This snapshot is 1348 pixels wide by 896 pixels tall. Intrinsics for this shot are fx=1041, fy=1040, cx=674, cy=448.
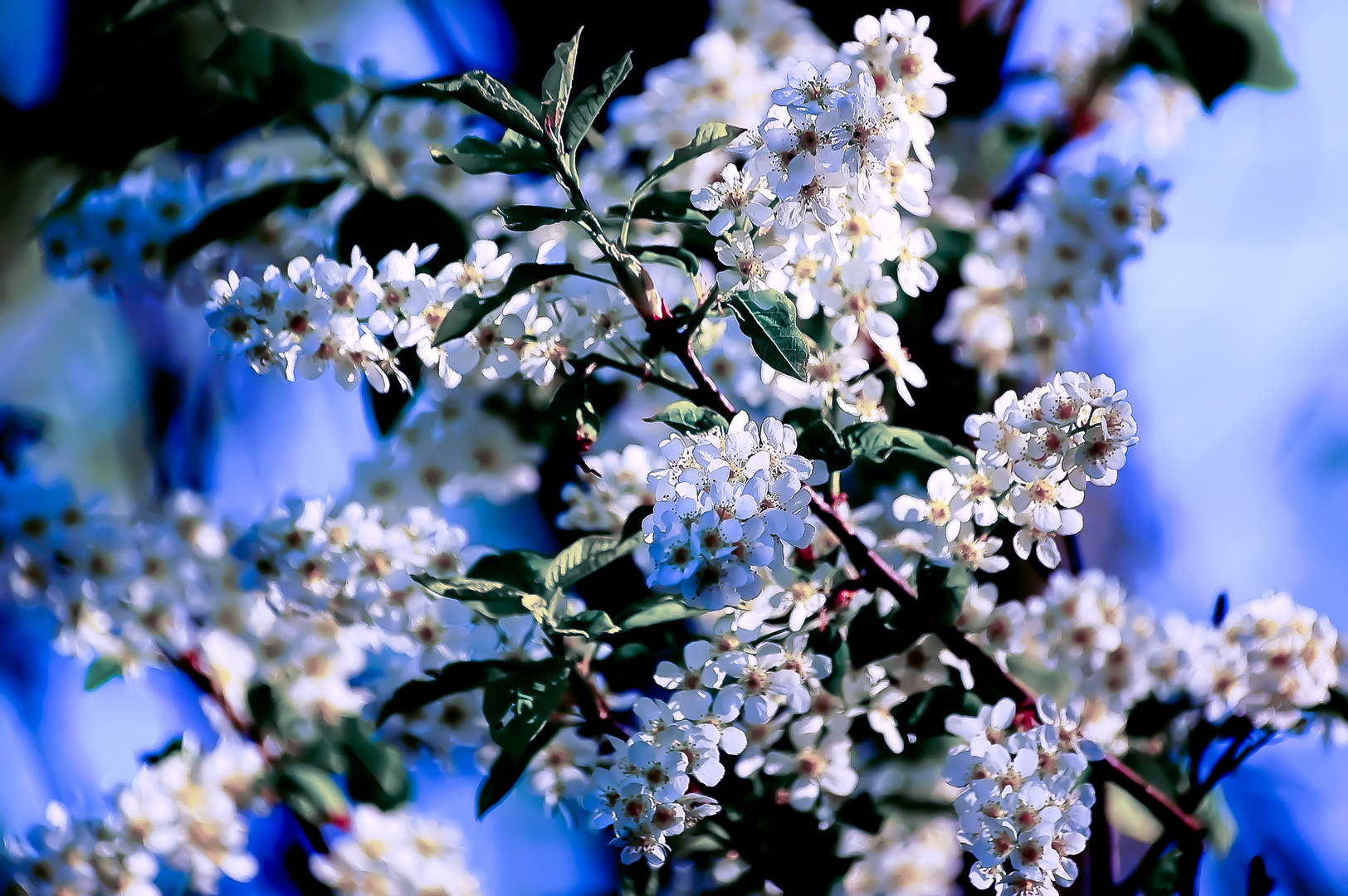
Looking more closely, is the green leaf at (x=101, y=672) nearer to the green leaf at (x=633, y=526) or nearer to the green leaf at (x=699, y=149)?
the green leaf at (x=633, y=526)

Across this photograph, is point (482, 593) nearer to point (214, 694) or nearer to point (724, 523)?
point (724, 523)

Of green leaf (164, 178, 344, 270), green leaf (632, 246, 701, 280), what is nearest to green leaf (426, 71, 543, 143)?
green leaf (632, 246, 701, 280)

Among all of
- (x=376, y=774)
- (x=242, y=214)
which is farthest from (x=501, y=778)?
(x=242, y=214)

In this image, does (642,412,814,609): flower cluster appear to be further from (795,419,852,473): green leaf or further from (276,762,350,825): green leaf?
(276,762,350,825): green leaf

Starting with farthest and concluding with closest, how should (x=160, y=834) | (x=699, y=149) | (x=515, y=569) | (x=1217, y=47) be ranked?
(x=1217, y=47), (x=160, y=834), (x=515, y=569), (x=699, y=149)

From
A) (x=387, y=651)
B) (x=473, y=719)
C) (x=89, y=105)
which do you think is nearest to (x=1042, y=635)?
(x=473, y=719)

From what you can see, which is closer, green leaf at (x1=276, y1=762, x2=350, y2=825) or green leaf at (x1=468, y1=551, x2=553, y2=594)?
green leaf at (x1=468, y1=551, x2=553, y2=594)
